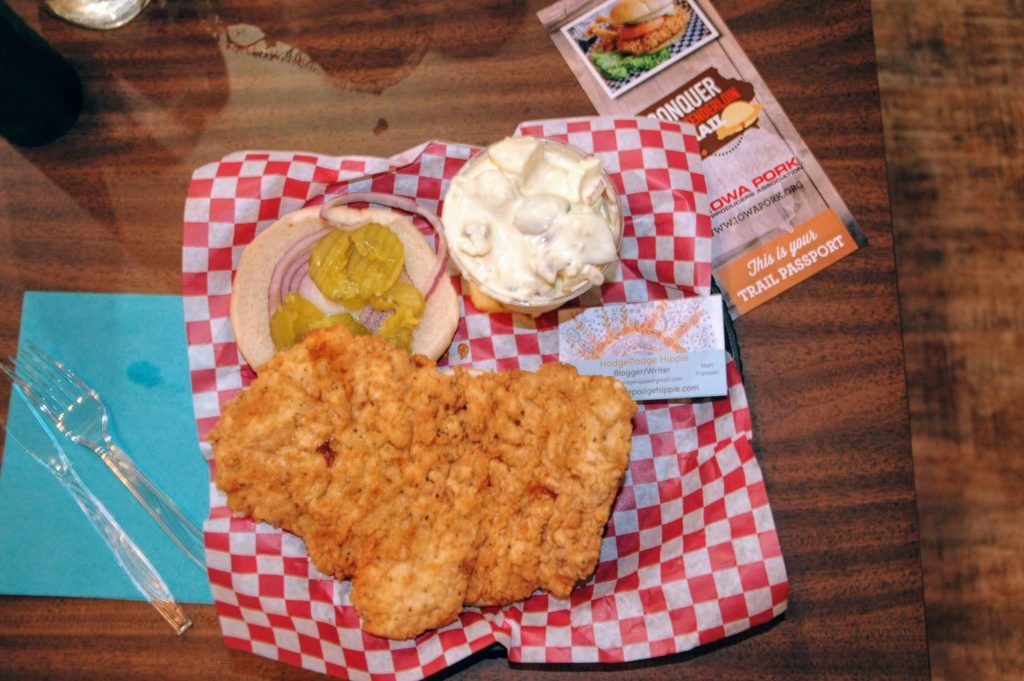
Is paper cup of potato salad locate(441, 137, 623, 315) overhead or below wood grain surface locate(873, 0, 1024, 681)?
overhead

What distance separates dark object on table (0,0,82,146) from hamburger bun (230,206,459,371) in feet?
2.80

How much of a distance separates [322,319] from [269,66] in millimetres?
978

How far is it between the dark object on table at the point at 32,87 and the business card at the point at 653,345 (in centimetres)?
183

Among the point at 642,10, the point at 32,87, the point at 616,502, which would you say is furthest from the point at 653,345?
the point at 32,87

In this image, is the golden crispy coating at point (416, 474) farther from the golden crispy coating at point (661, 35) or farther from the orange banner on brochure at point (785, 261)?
the golden crispy coating at point (661, 35)

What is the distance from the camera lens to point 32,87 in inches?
111

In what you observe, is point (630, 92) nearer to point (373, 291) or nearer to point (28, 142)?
point (373, 291)

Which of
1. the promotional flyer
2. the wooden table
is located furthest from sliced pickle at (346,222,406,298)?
the promotional flyer

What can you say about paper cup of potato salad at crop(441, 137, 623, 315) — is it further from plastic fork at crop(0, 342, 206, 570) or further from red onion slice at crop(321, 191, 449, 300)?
plastic fork at crop(0, 342, 206, 570)

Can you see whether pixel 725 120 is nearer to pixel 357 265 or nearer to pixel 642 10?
pixel 642 10

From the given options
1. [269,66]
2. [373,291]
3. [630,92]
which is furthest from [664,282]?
[269,66]

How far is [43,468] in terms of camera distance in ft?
9.48

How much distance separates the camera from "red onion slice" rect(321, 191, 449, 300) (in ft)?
9.16

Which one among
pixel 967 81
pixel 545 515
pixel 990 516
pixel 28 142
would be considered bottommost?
pixel 990 516
